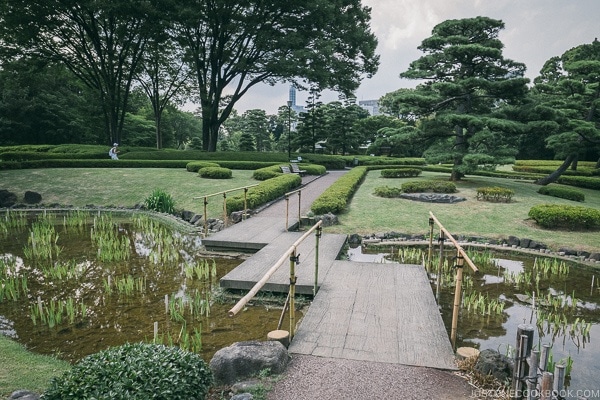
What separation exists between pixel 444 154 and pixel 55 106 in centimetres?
3817

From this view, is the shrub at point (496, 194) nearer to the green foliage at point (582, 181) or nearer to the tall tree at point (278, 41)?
the green foliage at point (582, 181)

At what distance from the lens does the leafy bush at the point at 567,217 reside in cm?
1145

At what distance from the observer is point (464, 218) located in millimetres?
13055

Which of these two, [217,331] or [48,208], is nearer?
[217,331]

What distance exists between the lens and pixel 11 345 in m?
4.80

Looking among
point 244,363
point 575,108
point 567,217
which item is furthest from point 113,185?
point 575,108

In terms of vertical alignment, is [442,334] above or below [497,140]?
below

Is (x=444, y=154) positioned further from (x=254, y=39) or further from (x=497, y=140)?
(x=254, y=39)

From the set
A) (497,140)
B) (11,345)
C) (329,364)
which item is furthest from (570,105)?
(11,345)

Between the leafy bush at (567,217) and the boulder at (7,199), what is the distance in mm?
20563

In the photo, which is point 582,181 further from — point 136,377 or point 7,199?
point 7,199

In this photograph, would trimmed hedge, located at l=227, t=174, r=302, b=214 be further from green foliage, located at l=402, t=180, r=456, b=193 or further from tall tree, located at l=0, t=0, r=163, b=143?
tall tree, located at l=0, t=0, r=163, b=143

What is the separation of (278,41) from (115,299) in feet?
74.1

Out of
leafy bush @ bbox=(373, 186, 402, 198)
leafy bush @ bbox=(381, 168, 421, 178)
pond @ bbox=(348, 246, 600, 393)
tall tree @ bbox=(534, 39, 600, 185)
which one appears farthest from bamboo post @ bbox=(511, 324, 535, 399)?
leafy bush @ bbox=(381, 168, 421, 178)
